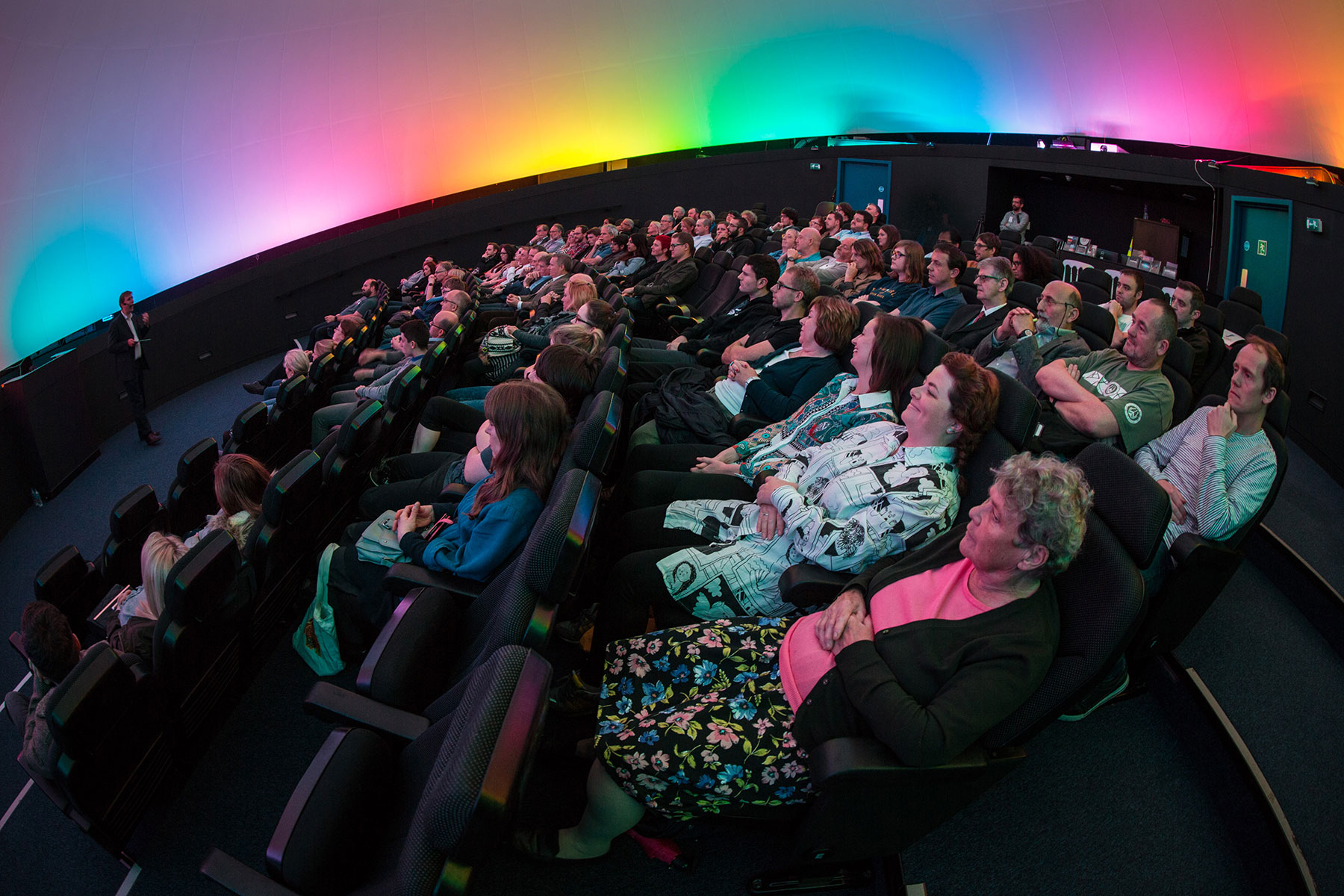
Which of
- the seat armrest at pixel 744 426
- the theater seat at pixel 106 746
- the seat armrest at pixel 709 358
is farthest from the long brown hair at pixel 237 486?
the seat armrest at pixel 709 358

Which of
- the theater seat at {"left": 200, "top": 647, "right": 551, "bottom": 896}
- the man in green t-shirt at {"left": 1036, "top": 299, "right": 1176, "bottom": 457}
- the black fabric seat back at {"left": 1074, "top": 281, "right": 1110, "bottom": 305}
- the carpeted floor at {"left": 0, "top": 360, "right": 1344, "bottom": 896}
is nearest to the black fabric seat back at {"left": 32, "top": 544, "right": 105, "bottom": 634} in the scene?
the carpeted floor at {"left": 0, "top": 360, "right": 1344, "bottom": 896}

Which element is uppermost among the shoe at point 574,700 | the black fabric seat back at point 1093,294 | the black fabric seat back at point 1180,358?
the black fabric seat back at point 1180,358

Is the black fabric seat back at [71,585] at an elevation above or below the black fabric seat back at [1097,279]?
below

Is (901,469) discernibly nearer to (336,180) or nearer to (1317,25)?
(1317,25)

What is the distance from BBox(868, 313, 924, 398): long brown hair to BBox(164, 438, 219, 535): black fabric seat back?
296 centimetres

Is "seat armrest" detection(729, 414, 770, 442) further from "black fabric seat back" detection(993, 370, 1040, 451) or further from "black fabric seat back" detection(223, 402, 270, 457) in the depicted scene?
"black fabric seat back" detection(223, 402, 270, 457)

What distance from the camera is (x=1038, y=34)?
10.4 meters

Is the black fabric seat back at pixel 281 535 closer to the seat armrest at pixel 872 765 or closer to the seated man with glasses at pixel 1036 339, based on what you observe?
the seat armrest at pixel 872 765

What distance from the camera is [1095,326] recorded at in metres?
3.77

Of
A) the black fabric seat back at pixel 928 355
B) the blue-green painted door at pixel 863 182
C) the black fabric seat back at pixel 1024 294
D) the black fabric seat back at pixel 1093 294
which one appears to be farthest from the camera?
the blue-green painted door at pixel 863 182

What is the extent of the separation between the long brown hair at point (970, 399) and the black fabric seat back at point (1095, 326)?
75.7 inches

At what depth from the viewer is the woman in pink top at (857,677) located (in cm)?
141

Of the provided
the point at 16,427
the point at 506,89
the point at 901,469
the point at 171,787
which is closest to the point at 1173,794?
the point at 901,469

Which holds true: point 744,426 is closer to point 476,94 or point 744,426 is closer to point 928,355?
point 928,355
